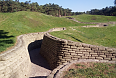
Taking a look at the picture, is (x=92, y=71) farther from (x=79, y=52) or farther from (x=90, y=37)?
(x=90, y=37)

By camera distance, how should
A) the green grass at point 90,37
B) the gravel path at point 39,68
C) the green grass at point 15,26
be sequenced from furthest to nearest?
1. the green grass at point 15,26
2. the green grass at point 90,37
3. the gravel path at point 39,68

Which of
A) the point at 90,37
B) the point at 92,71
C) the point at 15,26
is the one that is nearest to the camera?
the point at 92,71

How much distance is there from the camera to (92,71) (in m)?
5.21

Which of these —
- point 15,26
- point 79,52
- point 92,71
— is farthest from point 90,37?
point 15,26

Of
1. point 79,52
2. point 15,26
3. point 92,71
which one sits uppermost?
point 15,26

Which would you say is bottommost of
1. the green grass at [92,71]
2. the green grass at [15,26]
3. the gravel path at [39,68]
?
the gravel path at [39,68]

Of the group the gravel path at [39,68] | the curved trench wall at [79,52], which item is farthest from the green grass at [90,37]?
the gravel path at [39,68]

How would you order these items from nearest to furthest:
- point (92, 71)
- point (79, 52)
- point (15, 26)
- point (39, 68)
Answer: point (92, 71) < point (79, 52) < point (39, 68) < point (15, 26)

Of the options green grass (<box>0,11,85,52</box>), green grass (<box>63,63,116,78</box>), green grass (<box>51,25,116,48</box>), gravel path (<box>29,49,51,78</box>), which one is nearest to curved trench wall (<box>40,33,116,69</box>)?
gravel path (<box>29,49,51,78</box>)

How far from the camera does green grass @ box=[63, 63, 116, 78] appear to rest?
482 centimetres

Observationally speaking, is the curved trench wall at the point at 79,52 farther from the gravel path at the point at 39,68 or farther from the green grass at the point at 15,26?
the green grass at the point at 15,26

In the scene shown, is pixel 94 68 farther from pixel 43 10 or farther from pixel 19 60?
pixel 43 10

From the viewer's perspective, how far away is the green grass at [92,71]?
4.82 meters

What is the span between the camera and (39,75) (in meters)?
8.70
